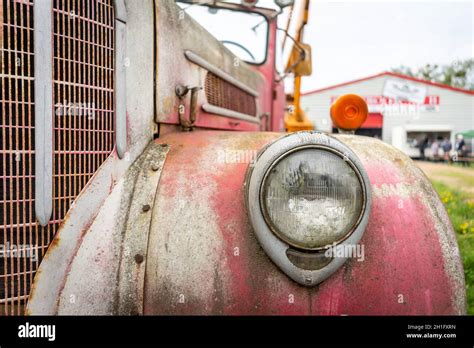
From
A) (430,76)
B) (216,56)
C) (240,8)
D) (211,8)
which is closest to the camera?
(216,56)

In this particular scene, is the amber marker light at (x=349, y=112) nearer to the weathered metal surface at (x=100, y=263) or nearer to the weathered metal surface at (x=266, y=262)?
the weathered metal surface at (x=266, y=262)

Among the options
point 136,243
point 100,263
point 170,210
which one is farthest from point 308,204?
point 100,263

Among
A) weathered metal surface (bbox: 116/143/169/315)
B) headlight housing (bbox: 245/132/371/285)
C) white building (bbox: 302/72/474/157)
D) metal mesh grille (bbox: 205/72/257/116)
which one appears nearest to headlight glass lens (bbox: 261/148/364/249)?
headlight housing (bbox: 245/132/371/285)

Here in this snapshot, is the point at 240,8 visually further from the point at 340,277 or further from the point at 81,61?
the point at 340,277

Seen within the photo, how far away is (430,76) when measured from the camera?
100 feet

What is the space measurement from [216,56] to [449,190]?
6.10 metres

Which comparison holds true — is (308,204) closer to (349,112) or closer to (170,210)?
(170,210)

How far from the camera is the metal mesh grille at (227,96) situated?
2.50m

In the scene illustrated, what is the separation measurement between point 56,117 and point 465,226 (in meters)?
4.53

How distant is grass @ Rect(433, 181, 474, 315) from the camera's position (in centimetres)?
340

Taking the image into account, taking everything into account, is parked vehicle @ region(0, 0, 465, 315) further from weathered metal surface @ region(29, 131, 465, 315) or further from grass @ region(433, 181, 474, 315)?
grass @ region(433, 181, 474, 315)

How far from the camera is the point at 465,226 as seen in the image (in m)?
4.69

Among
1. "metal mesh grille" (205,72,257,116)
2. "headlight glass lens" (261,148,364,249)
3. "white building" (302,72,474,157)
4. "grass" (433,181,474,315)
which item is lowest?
"grass" (433,181,474,315)
